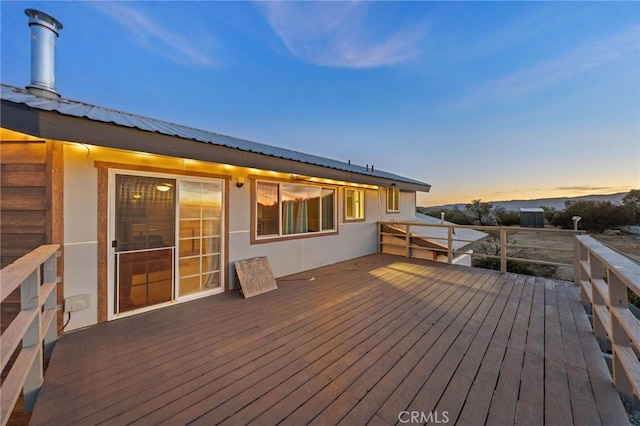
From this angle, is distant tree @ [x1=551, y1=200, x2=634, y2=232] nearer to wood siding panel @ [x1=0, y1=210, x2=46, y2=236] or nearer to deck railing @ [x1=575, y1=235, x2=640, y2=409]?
deck railing @ [x1=575, y1=235, x2=640, y2=409]

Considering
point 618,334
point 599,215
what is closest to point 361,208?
point 618,334

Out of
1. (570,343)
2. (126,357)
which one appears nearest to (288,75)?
(126,357)

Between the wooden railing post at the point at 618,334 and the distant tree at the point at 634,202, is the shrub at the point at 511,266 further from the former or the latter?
the distant tree at the point at 634,202

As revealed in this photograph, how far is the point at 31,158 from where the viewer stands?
2.51 metres

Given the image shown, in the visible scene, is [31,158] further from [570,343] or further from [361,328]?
[570,343]

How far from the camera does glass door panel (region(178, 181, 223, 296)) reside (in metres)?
3.57

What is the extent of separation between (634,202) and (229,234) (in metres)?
23.8

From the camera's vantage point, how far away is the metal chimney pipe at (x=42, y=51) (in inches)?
114

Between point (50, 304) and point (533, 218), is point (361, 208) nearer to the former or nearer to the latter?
point (50, 304)

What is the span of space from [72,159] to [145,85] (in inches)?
341

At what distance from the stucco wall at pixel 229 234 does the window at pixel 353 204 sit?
0.65 ft

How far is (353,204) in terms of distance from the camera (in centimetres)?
699

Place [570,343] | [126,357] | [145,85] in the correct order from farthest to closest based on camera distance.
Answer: [145,85] → [570,343] → [126,357]

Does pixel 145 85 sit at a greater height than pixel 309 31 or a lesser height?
lesser
